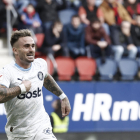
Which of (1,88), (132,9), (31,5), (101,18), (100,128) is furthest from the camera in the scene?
(132,9)

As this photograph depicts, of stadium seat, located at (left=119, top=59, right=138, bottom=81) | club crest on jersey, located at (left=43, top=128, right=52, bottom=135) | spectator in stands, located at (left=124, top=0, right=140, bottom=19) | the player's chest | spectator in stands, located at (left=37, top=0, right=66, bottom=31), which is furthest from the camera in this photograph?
spectator in stands, located at (left=124, top=0, right=140, bottom=19)

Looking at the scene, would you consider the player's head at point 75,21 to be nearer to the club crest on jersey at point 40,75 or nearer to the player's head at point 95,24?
the player's head at point 95,24

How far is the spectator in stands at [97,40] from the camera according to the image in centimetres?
845

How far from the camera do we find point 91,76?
7594 millimetres

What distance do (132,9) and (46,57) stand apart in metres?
3.43

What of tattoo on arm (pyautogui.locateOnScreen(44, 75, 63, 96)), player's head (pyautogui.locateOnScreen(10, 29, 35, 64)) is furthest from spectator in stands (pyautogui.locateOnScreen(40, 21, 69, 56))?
player's head (pyautogui.locateOnScreen(10, 29, 35, 64))

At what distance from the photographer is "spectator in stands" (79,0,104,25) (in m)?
9.37

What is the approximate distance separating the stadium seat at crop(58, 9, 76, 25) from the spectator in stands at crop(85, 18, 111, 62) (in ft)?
3.04

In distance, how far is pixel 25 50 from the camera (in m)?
3.71

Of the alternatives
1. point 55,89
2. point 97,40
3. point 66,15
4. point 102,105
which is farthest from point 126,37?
point 55,89

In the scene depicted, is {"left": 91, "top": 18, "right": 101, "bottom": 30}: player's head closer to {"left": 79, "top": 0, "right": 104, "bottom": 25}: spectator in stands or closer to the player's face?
{"left": 79, "top": 0, "right": 104, "bottom": 25}: spectator in stands

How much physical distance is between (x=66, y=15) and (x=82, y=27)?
39.2 inches

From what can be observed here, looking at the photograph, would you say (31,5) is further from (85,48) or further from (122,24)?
(122,24)

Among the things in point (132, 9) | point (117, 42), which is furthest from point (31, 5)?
point (132, 9)
